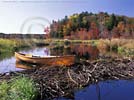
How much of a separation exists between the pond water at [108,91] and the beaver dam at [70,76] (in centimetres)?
34

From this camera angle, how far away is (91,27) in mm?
81000

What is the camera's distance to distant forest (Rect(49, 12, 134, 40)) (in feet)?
242

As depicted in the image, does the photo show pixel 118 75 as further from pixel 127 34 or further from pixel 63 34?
pixel 63 34

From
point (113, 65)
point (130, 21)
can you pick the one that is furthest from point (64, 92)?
point (130, 21)

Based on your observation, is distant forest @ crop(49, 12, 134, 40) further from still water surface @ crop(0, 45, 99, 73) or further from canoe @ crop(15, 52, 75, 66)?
canoe @ crop(15, 52, 75, 66)

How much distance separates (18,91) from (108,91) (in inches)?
211

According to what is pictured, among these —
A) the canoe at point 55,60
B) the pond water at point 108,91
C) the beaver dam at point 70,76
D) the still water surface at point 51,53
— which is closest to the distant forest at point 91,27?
the still water surface at point 51,53

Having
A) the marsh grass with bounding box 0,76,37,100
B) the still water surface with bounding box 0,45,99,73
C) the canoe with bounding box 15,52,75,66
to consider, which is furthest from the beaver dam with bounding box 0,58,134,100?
the still water surface with bounding box 0,45,99,73

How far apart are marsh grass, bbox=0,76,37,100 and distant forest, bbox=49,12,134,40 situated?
2253 inches

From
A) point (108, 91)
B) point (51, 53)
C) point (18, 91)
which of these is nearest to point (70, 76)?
point (108, 91)

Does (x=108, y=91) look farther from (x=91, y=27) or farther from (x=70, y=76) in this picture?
(x=91, y=27)

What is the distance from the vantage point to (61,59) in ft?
69.4

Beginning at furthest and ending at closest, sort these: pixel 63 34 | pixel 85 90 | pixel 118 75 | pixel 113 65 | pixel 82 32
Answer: pixel 63 34 → pixel 82 32 → pixel 113 65 → pixel 118 75 → pixel 85 90

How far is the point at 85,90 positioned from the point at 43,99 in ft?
9.57
